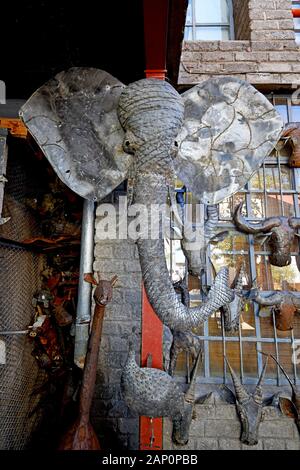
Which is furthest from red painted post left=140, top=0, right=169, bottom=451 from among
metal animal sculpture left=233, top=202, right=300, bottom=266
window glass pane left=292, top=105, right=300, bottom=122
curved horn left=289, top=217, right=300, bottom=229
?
window glass pane left=292, top=105, right=300, bottom=122

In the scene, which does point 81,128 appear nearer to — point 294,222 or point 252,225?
point 252,225

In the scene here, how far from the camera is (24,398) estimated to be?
7.43 ft

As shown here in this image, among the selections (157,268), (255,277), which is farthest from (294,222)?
(157,268)

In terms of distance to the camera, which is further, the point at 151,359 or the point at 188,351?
the point at 188,351

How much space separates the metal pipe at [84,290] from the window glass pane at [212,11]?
2394 millimetres

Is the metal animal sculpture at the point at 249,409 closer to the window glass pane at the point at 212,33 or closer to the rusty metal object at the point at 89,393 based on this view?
the rusty metal object at the point at 89,393

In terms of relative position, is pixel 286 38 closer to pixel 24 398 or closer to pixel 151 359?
pixel 151 359

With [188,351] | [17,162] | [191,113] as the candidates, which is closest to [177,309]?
[191,113]

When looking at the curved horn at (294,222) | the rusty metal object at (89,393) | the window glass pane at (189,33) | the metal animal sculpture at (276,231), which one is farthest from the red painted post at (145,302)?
the window glass pane at (189,33)

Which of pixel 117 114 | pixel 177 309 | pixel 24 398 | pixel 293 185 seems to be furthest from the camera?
pixel 293 185

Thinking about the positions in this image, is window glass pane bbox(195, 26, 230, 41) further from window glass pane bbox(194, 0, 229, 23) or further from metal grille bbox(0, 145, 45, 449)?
metal grille bbox(0, 145, 45, 449)

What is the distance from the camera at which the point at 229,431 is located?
2.11 m

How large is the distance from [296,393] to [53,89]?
7.63 ft

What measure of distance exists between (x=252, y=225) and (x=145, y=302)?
1022 millimetres
